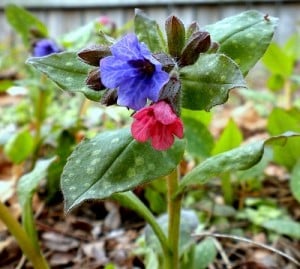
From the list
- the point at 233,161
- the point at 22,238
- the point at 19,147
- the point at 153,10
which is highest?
the point at 233,161

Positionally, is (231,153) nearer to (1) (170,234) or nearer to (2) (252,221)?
(1) (170,234)

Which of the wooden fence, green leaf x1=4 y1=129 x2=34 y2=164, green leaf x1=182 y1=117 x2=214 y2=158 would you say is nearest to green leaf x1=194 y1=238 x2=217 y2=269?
green leaf x1=182 y1=117 x2=214 y2=158

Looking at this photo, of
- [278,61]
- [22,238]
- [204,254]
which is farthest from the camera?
[278,61]

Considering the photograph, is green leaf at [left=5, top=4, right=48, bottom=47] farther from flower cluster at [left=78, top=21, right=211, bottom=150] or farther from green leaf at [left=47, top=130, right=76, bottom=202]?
flower cluster at [left=78, top=21, right=211, bottom=150]

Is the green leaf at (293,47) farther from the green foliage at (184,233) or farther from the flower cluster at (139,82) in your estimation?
the flower cluster at (139,82)

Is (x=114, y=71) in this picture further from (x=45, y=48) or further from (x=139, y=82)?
(x=45, y=48)

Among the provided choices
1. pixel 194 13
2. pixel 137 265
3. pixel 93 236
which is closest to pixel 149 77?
pixel 137 265

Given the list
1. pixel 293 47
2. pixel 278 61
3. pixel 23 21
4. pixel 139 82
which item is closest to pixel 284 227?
pixel 139 82
